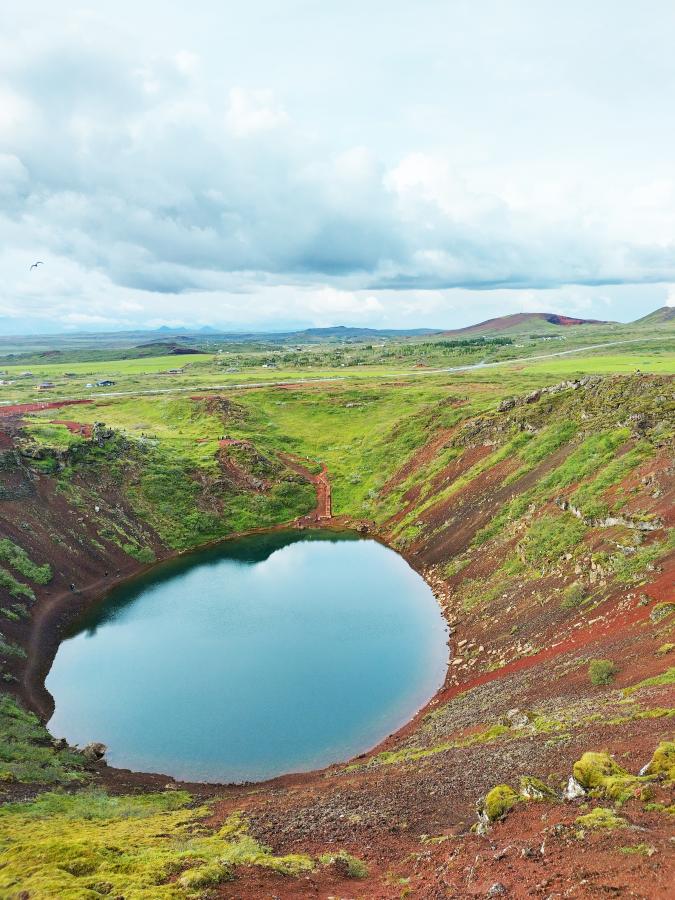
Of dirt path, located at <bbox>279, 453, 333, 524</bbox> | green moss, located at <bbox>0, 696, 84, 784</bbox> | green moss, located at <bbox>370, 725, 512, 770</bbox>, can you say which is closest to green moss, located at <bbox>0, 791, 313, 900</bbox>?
green moss, located at <bbox>0, 696, 84, 784</bbox>

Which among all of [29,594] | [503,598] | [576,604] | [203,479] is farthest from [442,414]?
[29,594]

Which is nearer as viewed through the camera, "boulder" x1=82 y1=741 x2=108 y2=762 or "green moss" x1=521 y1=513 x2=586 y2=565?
"boulder" x1=82 y1=741 x2=108 y2=762

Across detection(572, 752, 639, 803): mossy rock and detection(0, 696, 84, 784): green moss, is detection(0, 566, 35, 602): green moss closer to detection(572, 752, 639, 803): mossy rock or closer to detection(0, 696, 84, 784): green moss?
detection(0, 696, 84, 784): green moss

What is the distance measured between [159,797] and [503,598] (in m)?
29.1

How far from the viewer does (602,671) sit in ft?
90.9

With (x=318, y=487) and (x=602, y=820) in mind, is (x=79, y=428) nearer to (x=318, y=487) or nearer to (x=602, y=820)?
(x=318, y=487)

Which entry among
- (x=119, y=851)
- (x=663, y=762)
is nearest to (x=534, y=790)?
(x=663, y=762)

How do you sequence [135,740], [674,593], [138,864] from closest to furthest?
[138,864], [674,593], [135,740]

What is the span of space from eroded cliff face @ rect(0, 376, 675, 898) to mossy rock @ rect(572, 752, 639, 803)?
7cm

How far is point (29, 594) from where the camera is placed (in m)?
51.7

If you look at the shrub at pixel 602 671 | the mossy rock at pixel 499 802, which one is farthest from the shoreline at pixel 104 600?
the mossy rock at pixel 499 802

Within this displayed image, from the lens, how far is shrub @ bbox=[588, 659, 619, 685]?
2742 centimetres

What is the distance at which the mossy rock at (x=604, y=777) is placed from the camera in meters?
16.5

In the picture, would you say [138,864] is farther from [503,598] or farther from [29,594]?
[29,594]
